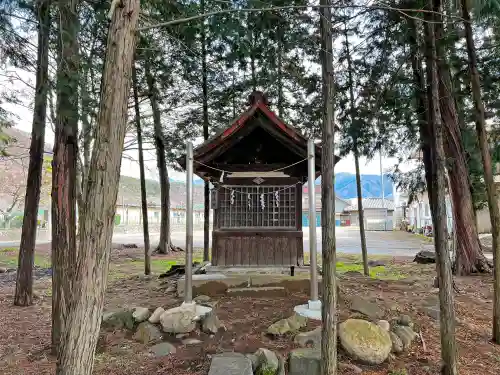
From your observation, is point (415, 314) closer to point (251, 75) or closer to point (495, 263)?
point (495, 263)

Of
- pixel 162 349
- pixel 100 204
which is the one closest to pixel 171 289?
pixel 162 349

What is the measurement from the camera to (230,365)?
12.3 feet

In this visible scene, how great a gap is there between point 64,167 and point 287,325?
140 inches

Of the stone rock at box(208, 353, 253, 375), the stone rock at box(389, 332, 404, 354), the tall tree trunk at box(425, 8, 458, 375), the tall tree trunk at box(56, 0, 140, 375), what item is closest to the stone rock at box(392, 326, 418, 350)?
the stone rock at box(389, 332, 404, 354)

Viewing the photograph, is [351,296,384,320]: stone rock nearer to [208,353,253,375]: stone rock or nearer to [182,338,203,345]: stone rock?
[208,353,253,375]: stone rock

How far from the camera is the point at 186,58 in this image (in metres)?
9.45

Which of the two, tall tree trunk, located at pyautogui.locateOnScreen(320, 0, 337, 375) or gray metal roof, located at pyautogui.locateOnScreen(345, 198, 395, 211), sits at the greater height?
gray metal roof, located at pyautogui.locateOnScreen(345, 198, 395, 211)

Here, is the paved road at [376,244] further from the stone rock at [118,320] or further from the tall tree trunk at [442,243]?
the stone rock at [118,320]

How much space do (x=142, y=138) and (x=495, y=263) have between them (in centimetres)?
914

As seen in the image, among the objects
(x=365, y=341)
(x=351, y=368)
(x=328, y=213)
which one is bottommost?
(x=351, y=368)

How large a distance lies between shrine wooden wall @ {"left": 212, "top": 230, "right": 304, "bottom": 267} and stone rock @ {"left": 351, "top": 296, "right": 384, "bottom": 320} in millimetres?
1853

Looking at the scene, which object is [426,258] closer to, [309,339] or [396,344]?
[396,344]

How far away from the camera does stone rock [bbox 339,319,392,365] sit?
407 centimetres

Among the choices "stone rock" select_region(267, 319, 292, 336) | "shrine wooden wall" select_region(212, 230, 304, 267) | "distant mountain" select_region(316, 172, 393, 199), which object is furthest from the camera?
"distant mountain" select_region(316, 172, 393, 199)
